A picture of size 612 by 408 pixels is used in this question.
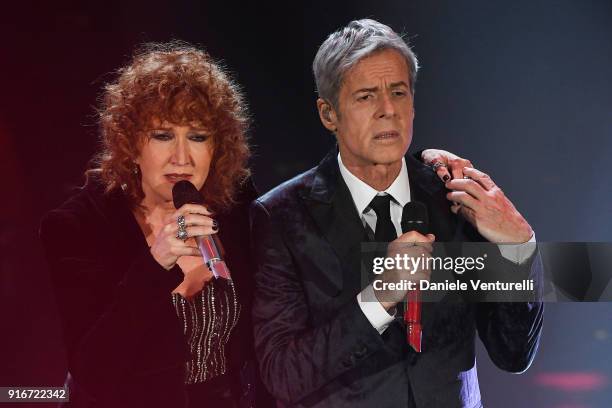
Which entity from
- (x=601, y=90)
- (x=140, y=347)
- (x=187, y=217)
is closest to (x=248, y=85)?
(x=187, y=217)

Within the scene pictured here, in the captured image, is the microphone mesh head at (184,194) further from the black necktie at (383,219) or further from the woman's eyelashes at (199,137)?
the black necktie at (383,219)

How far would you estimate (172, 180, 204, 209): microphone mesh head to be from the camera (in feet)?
Result: 5.60

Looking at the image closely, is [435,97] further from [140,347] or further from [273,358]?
[140,347]

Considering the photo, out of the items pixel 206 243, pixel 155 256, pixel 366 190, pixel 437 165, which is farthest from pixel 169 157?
pixel 437 165

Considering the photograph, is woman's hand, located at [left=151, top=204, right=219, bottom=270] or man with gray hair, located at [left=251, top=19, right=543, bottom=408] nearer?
woman's hand, located at [left=151, top=204, right=219, bottom=270]

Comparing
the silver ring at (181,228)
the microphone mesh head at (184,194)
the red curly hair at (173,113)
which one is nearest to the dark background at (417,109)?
the red curly hair at (173,113)

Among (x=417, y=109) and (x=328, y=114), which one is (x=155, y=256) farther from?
(x=417, y=109)

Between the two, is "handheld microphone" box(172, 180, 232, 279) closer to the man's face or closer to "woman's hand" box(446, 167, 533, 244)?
the man's face

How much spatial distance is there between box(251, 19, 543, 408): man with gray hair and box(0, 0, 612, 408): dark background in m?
0.34

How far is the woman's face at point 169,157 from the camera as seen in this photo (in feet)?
6.22

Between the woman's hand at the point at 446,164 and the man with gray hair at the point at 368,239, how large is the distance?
0.03 metres

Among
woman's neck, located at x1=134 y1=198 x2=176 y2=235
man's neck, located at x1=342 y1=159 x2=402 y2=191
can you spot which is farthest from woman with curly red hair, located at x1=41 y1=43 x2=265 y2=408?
man's neck, located at x1=342 y1=159 x2=402 y2=191

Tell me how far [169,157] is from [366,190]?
0.55 metres

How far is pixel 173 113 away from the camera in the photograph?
1896 millimetres
